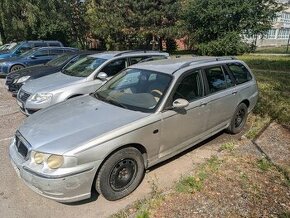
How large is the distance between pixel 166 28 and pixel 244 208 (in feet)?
71.8

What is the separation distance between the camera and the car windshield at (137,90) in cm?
421

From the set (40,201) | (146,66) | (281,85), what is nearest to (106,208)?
(40,201)

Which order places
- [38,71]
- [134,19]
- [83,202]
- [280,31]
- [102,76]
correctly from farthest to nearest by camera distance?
[280,31] < [134,19] < [38,71] < [102,76] < [83,202]

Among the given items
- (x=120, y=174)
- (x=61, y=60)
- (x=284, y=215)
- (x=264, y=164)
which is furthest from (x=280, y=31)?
(x=120, y=174)

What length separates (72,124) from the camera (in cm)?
380

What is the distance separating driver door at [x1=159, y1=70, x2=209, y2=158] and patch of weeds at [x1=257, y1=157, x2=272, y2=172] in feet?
3.27

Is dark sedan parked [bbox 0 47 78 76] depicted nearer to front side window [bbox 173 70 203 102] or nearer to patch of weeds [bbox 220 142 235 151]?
front side window [bbox 173 70 203 102]

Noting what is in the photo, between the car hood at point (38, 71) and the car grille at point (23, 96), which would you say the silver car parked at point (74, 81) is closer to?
the car grille at point (23, 96)

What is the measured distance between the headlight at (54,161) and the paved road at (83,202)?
72cm

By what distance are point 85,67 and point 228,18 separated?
1789 cm

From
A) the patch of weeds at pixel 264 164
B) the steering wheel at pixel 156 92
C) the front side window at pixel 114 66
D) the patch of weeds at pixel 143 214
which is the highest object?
the steering wheel at pixel 156 92

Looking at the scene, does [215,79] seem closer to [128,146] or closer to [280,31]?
[128,146]

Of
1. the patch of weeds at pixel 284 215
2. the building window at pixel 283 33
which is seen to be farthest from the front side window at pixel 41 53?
the building window at pixel 283 33

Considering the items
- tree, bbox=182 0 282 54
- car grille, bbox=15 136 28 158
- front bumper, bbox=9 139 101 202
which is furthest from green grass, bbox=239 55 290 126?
tree, bbox=182 0 282 54
